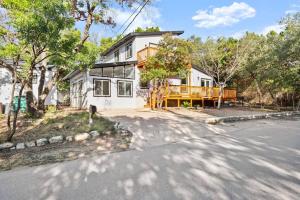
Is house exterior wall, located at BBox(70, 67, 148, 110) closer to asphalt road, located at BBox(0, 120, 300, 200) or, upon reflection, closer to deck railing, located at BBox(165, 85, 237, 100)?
deck railing, located at BBox(165, 85, 237, 100)

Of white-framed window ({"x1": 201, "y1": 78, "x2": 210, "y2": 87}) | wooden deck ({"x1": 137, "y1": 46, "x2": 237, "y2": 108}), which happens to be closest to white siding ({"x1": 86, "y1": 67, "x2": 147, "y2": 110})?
wooden deck ({"x1": 137, "y1": 46, "x2": 237, "y2": 108})

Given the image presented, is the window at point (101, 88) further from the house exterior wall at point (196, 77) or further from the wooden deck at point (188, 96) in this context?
the house exterior wall at point (196, 77)

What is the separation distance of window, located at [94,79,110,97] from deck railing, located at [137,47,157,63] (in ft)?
10.7

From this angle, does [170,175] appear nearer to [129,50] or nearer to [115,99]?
[115,99]

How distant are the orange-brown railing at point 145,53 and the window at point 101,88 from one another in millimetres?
3222

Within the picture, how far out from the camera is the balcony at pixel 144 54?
18.0 meters

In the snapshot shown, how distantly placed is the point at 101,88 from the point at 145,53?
14.3 ft

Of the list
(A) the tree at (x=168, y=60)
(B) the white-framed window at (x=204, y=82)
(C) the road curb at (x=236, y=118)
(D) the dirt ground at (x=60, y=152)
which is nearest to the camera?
Result: (D) the dirt ground at (x=60, y=152)

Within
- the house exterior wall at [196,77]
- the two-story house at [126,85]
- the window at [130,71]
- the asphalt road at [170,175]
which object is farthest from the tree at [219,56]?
the asphalt road at [170,175]

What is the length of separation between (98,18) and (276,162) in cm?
1354

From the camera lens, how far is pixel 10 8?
27.2 ft

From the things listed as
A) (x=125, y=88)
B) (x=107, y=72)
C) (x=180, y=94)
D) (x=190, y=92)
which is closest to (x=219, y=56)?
(x=190, y=92)

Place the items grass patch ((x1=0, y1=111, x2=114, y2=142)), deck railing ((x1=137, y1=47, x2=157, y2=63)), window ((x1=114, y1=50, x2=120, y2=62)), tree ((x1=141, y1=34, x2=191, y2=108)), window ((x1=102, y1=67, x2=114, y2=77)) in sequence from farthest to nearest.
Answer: window ((x1=114, y1=50, x2=120, y2=62)) < window ((x1=102, y1=67, x2=114, y2=77)) < deck railing ((x1=137, y1=47, x2=157, y2=63)) < tree ((x1=141, y1=34, x2=191, y2=108)) < grass patch ((x1=0, y1=111, x2=114, y2=142))

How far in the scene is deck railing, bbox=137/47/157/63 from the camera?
18.0 m
